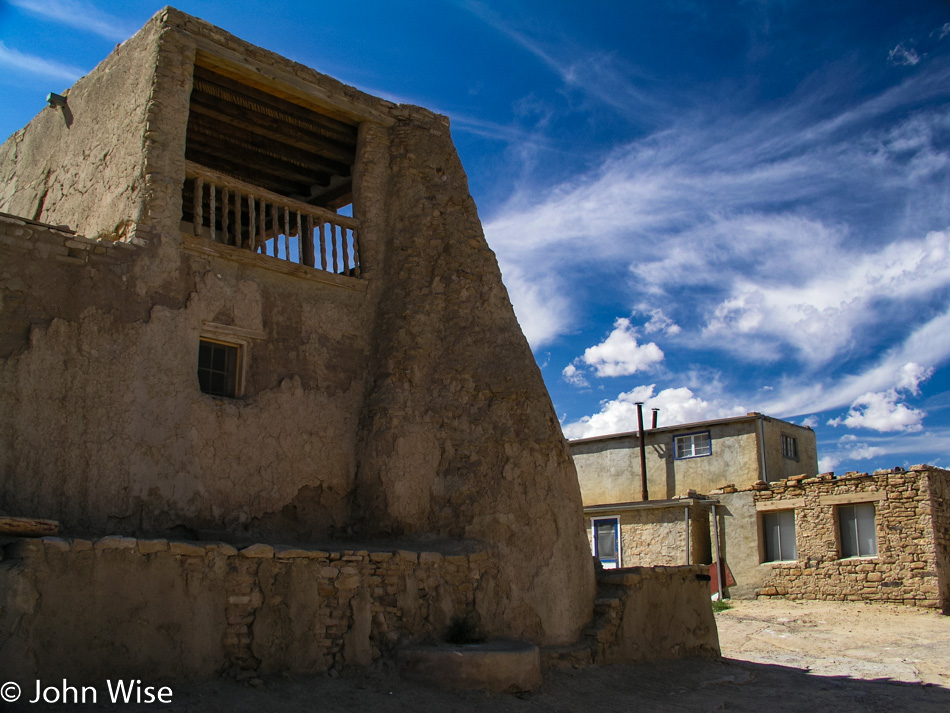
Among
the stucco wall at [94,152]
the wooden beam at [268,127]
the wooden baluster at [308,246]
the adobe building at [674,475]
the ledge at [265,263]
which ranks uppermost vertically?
the wooden beam at [268,127]

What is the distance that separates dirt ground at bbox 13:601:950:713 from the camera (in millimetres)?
7062

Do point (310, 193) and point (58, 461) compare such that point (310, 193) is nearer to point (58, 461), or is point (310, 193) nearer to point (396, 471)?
point (396, 471)

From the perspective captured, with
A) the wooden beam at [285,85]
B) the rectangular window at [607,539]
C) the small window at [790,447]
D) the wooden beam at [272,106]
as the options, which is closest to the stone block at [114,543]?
the wooden beam at [285,85]

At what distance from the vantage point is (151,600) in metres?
6.78

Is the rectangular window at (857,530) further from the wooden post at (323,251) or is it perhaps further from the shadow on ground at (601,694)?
the wooden post at (323,251)

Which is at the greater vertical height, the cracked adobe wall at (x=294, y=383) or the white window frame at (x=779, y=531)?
the cracked adobe wall at (x=294, y=383)

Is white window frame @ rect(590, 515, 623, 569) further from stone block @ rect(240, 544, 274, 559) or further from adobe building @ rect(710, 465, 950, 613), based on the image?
stone block @ rect(240, 544, 274, 559)

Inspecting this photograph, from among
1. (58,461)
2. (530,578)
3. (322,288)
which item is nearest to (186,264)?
(322,288)

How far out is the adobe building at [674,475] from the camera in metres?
21.3

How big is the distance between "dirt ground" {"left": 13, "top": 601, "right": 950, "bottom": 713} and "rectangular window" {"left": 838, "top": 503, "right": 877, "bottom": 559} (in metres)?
1.78

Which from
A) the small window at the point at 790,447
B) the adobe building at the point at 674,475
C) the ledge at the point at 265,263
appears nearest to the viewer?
the ledge at the point at 265,263

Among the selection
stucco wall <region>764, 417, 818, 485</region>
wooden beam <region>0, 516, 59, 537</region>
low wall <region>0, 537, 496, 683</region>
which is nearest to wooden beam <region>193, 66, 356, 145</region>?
low wall <region>0, 537, 496, 683</region>

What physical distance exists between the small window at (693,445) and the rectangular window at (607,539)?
4143 mm

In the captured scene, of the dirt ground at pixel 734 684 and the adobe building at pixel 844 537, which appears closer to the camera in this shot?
the dirt ground at pixel 734 684
